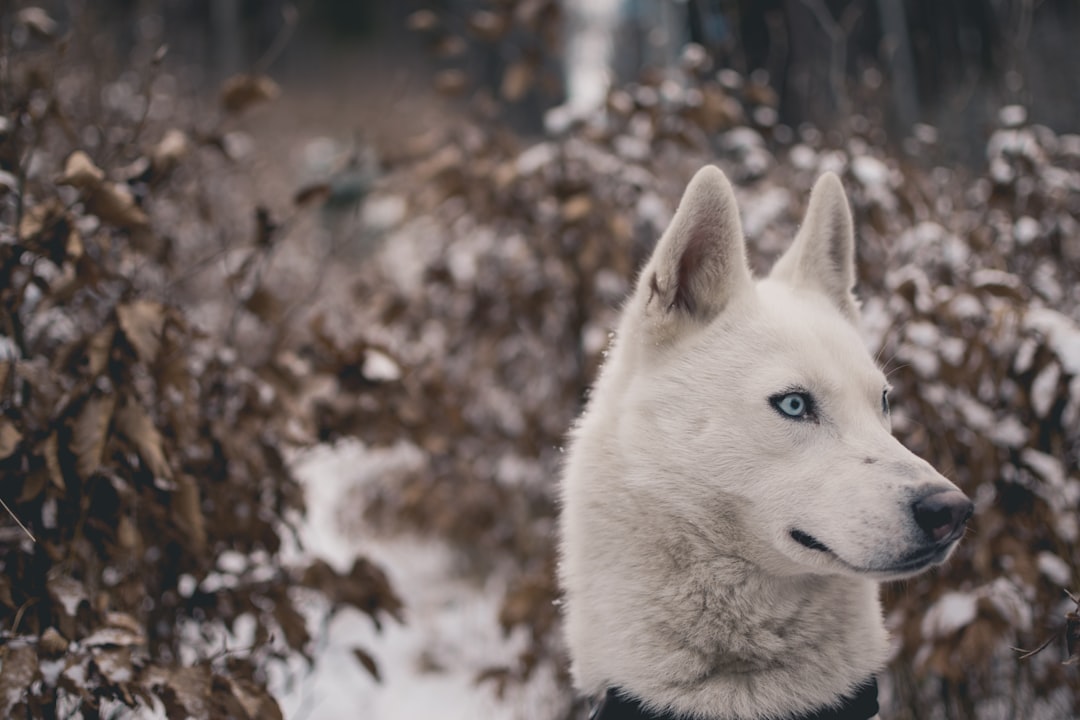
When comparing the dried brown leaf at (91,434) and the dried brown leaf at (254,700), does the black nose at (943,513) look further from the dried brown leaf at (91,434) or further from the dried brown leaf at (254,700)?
the dried brown leaf at (91,434)

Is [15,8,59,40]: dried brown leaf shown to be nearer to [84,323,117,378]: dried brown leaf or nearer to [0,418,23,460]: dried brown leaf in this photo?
[84,323,117,378]: dried brown leaf

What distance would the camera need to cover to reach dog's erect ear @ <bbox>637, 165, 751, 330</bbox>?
1.83m

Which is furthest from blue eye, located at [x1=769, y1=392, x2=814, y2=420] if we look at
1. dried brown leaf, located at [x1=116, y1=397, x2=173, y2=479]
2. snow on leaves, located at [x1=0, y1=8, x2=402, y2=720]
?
dried brown leaf, located at [x1=116, y1=397, x2=173, y2=479]

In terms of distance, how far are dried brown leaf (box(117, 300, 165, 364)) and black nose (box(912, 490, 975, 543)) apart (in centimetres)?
180

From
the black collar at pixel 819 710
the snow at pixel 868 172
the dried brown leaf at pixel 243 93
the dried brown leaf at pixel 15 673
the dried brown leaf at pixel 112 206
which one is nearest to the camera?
the dried brown leaf at pixel 15 673

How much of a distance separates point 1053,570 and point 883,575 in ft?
4.24

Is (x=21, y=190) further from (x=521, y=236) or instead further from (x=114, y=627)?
(x=521, y=236)

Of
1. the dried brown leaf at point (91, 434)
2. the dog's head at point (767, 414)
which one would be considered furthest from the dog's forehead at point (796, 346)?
the dried brown leaf at point (91, 434)

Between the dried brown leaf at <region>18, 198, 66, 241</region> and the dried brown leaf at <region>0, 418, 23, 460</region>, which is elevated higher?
the dried brown leaf at <region>18, 198, 66, 241</region>

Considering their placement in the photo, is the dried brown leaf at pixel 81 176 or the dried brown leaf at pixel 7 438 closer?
the dried brown leaf at pixel 7 438

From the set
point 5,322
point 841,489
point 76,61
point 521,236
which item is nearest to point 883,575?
point 841,489

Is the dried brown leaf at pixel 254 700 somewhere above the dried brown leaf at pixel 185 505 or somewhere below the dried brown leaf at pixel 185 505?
below

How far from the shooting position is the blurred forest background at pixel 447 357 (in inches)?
79.5

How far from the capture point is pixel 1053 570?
8.02 ft
